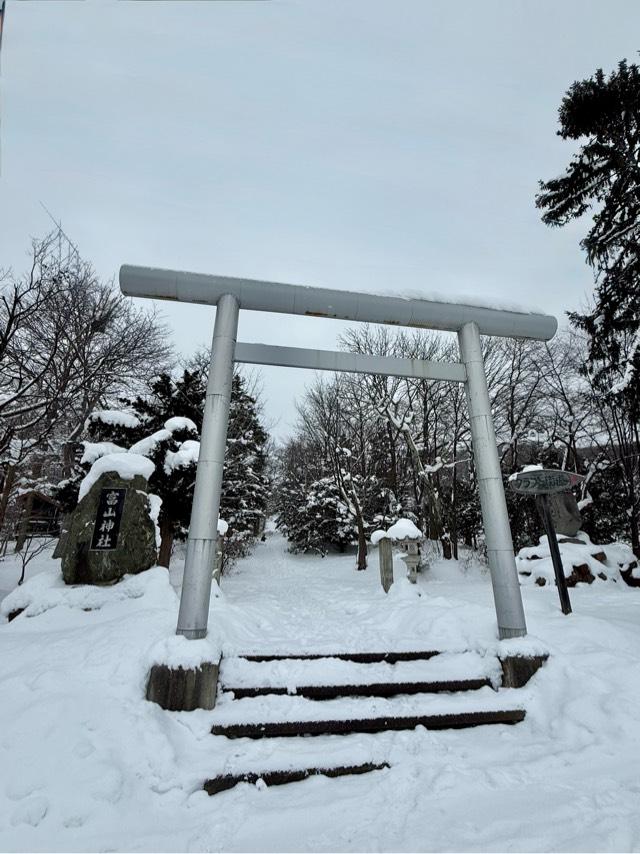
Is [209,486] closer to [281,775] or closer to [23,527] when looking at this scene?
[281,775]

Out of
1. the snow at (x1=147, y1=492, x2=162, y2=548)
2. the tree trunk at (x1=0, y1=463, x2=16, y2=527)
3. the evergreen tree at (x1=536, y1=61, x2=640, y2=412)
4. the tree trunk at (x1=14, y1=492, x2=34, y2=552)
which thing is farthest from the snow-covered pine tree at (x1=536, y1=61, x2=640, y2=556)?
the tree trunk at (x1=14, y1=492, x2=34, y2=552)

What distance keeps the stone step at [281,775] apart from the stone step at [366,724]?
419mm

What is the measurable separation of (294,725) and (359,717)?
1.77ft

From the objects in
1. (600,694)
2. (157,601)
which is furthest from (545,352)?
(157,601)

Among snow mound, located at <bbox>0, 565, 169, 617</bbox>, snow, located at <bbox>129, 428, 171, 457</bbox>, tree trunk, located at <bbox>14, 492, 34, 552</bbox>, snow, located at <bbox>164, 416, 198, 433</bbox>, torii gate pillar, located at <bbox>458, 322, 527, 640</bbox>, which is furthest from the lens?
tree trunk, located at <bbox>14, 492, 34, 552</bbox>

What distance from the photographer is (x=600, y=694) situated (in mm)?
3330

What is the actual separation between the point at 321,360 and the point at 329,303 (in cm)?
73

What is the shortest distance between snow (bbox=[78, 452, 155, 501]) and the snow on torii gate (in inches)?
150

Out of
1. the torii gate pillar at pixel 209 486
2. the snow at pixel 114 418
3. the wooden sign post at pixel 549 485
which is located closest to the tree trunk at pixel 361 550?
the wooden sign post at pixel 549 485

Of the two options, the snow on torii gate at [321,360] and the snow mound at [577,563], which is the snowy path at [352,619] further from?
the snow mound at [577,563]

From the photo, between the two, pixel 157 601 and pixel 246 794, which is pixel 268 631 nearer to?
pixel 157 601

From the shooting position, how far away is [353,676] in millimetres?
3699

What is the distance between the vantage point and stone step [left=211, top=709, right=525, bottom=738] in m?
2.98

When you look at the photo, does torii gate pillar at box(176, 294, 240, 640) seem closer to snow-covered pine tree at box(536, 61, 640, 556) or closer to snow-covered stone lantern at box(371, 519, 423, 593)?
snow-covered stone lantern at box(371, 519, 423, 593)
